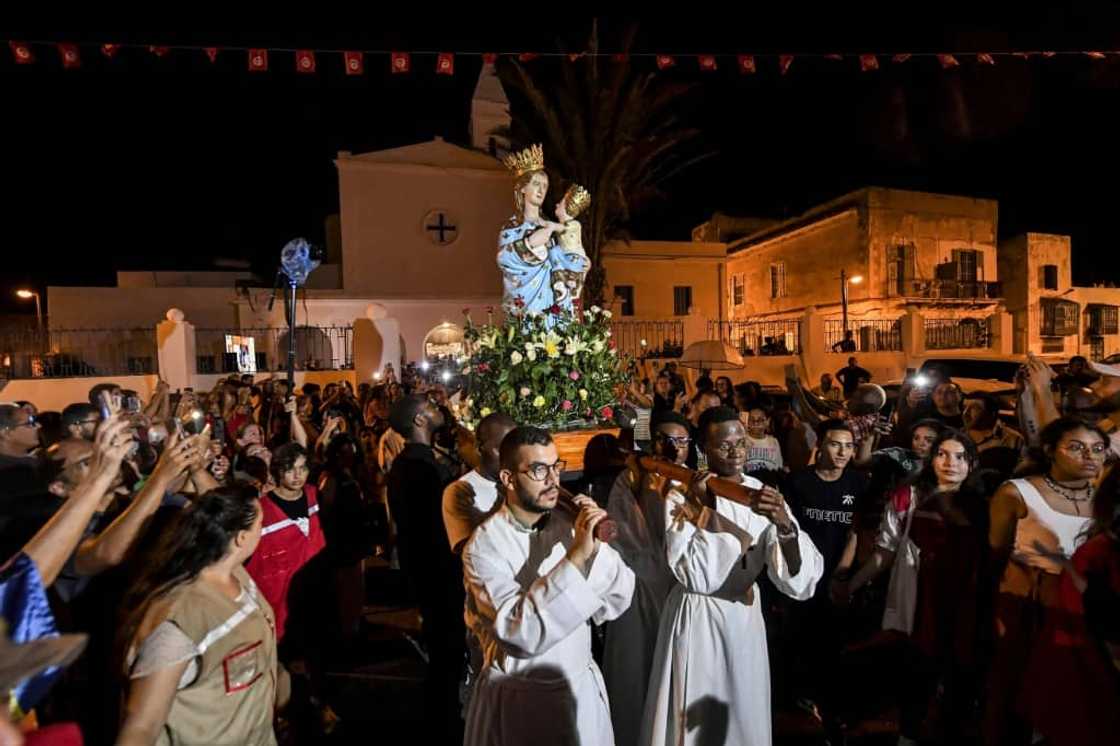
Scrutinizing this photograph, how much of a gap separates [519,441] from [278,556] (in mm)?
2008

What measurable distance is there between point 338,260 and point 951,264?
25.7 metres

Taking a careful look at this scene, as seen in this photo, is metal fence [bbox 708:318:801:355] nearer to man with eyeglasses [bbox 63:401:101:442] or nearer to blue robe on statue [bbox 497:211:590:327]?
blue robe on statue [bbox 497:211:590:327]

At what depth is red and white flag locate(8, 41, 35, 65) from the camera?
855 cm

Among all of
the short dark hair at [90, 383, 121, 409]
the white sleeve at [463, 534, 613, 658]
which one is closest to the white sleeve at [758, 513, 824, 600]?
the white sleeve at [463, 534, 613, 658]

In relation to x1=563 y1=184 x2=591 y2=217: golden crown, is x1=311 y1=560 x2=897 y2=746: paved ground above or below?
below

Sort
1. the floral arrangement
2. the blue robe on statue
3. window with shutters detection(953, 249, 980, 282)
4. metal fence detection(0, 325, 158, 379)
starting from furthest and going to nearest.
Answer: window with shutters detection(953, 249, 980, 282) < metal fence detection(0, 325, 158, 379) < the blue robe on statue < the floral arrangement

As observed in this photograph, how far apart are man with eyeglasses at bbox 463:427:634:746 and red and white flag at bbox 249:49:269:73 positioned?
9.36 metres

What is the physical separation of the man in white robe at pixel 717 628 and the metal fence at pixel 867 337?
54.5ft

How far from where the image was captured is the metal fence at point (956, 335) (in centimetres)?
2189

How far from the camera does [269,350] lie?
61.7 ft

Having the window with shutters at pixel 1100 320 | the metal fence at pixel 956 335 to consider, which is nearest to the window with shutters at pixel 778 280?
the metal fence at pixel 956 335

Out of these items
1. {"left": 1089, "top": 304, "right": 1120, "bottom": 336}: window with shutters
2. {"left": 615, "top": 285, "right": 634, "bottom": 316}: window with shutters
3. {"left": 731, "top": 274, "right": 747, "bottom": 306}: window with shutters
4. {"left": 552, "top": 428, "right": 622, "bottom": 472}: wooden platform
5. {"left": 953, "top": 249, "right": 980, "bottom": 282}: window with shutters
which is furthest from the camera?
{"left": 731, "top": 274, "right": 747, "bottom": 306}: window with shutters

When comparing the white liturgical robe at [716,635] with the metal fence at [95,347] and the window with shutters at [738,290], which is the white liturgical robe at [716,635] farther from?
the window with shutters at [738,290]

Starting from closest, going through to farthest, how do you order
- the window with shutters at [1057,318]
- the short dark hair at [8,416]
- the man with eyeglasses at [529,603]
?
the man with eyeglasses at [529,603]
the short dark hair at [8,416]
the window with shutters at [1057,318]
